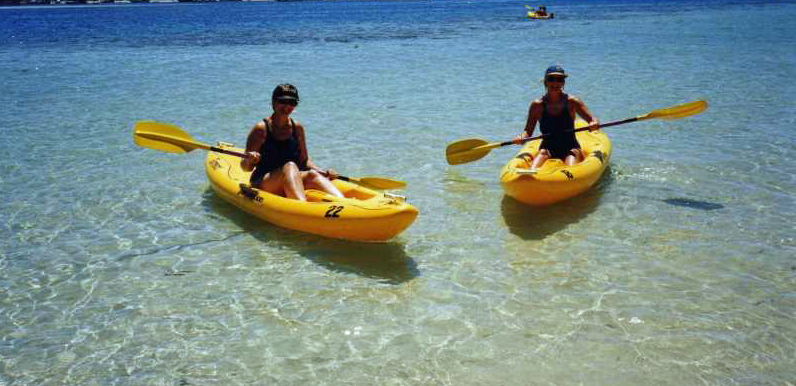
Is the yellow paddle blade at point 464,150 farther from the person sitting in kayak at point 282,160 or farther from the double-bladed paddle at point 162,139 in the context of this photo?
the person sitting in kayak at point 282,160

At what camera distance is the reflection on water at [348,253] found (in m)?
5.72

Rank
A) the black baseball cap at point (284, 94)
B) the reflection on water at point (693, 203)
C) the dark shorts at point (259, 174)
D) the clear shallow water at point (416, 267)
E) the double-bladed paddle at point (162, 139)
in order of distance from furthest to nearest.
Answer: the double-bladed paddle at point (162, 139), the reflection on water at point (693, 203), the dark shorts at point (259, 174), the black baseball cap at point (284, 94), the clear shallow water at point (416, 267)

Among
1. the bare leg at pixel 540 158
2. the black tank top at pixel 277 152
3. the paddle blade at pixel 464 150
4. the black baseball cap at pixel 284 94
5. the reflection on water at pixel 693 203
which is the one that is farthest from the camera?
the paddle blade at pixel 464 150

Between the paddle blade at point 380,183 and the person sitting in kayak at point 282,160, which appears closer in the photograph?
the person sitting in kayak at point 282,160

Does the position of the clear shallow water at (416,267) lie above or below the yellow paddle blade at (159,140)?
below

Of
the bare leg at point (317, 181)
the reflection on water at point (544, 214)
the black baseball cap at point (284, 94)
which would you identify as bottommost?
the reflection on water at point (544, 214)

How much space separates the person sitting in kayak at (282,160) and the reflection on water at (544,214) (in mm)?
1884

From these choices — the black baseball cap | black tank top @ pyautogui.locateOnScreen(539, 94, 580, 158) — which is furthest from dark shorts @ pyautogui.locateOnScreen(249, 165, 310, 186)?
black tank top @ pyautogui.locateOnScreen(539, 94, 580, 158)

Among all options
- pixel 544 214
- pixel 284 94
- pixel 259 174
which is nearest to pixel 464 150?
pixel 544 214

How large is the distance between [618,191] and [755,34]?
2723cm

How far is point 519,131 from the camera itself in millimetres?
11531

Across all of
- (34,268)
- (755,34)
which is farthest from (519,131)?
(755,34)

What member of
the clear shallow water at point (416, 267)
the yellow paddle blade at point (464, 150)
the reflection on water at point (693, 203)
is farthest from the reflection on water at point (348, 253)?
the reflection on water at point (693, 203)

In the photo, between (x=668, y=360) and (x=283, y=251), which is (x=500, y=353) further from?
(x=283, y=251)
